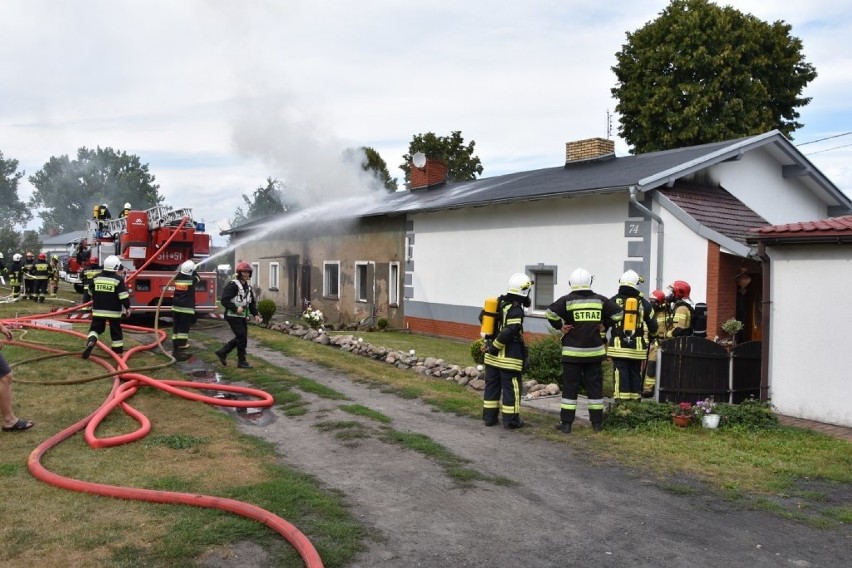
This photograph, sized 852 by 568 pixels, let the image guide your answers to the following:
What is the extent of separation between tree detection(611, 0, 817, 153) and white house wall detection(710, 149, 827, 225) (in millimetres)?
9028

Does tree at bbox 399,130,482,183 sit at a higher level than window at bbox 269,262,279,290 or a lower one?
higher

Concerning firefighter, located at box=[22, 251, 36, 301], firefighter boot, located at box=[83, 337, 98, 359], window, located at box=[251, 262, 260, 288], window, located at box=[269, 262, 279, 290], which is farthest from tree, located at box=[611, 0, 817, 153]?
firefighter, located at box=[22, 251, 36, 301]

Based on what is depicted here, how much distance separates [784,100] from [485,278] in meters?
16.4

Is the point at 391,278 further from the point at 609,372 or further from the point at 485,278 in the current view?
the point at 609,372

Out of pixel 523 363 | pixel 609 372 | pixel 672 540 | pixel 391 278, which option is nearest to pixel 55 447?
pixel 523 363

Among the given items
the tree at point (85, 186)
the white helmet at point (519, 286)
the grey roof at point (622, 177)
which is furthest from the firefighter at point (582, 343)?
the tree at point (85, 186)

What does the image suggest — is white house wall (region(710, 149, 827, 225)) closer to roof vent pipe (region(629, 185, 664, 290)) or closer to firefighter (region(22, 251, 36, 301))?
roof vent pipe (region(629, 185, 664, 290))

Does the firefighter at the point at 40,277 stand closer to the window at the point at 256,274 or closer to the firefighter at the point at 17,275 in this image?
the firefighter at the point at 17,275

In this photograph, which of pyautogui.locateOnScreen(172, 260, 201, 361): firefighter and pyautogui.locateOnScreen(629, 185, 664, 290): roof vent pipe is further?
pyautogui.locateOnScreen(629, 185, 664, 290): roof vent pipe

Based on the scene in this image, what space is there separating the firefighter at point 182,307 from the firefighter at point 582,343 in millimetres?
6519

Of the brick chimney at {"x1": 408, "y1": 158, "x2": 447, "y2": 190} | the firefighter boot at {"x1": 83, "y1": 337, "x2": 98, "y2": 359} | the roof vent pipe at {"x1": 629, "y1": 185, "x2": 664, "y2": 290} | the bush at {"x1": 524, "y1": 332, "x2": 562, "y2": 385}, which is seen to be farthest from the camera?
the brick chimney at {"x1": 408, "y1": 158, "x2": 447, "y2": 190}

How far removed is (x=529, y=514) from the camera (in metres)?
5.02

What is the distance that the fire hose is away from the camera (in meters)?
4.37

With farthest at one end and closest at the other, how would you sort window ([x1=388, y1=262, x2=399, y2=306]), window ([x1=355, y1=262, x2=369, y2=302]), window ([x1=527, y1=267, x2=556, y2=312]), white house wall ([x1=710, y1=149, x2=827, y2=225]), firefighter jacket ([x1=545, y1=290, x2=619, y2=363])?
1. window ([x1=355, y1=262, x2=369, y2=302])
2. window ([x1=388, y1=262, x2=399, y2=306])
3. window ([x1=527, y1=267, x2=556, y2=312])
4. white house wall ([x1=710, y1=149, x2=827, y2=225])
5. firefighter jacket ([x1=545, y1=290, x2=619, y2=363])
